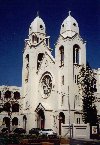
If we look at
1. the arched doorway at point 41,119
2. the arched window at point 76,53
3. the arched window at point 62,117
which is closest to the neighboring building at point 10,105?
the arched doorway at point 41,119

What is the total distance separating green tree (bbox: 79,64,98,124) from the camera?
41.2 meters

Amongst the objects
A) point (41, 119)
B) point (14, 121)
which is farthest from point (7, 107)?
point (41, 119)

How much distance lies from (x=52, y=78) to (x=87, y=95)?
6.16 m

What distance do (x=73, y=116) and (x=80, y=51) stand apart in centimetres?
866

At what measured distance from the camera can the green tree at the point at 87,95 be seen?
1624 inches

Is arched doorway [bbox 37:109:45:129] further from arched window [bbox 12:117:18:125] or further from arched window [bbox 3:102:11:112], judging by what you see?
arched window [bbox 3:102:11:112]

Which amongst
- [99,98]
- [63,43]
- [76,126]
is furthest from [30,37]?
[76,126]

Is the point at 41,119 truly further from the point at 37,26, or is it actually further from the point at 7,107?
the point at 37,26

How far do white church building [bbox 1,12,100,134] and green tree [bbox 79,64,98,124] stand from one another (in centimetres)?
69

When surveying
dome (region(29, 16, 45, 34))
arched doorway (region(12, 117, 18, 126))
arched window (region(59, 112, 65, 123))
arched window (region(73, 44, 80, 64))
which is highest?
dome (region(29, 16, 45, 34))

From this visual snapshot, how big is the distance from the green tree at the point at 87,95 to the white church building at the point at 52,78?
0.69 meters

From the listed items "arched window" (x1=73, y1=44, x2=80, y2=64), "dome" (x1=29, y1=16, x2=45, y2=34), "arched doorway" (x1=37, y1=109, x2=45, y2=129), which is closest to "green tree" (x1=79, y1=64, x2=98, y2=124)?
"arched window" (x1=73, y1=44, x2=80, y2=64)

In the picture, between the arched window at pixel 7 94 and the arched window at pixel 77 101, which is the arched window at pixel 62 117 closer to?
the arched window at pixel 77 101

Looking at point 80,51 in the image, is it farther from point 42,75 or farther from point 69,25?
point 42,75
